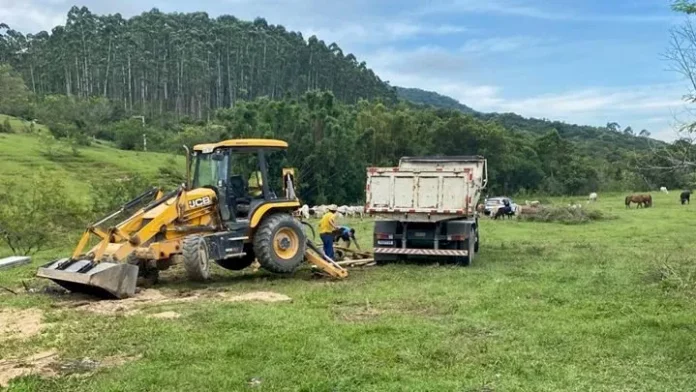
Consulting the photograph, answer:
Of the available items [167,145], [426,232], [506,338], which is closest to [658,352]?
[506,338]

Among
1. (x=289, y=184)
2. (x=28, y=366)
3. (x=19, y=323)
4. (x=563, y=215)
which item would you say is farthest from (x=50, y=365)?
(x=563, y=215)

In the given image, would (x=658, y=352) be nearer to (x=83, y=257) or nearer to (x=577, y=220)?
(x=83, y=257)

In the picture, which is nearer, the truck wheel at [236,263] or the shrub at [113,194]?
the truck wheel at [236,263]

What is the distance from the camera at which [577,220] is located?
30875 mm

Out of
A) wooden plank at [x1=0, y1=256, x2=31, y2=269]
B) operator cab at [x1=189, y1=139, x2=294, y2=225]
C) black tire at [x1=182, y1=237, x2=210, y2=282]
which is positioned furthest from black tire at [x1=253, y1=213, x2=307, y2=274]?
wooden plank at [x1=0, y1=256, x2=31, y2=269]

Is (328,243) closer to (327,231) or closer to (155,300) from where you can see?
(327,231)

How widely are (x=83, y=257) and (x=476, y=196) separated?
9.34m

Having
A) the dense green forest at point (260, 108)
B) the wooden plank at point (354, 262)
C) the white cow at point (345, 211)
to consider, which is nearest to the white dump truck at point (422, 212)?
the wooden plank at point (354, 262)

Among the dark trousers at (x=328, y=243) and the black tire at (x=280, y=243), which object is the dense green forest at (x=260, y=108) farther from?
the dark trousers at (x=328, y=243)

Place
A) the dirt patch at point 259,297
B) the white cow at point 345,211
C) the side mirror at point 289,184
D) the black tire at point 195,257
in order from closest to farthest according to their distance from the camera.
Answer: the dirt patch at point 259,297
the black tire at point 195,257
the side mirror at point 289,184
the white cow at point 345,211

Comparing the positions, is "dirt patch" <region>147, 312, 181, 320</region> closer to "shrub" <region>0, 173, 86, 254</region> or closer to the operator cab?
the operator cab

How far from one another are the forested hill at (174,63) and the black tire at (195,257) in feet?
250

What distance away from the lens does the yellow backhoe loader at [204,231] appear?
1145 centimetres

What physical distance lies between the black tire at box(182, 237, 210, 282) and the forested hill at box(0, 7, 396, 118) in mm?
76095
